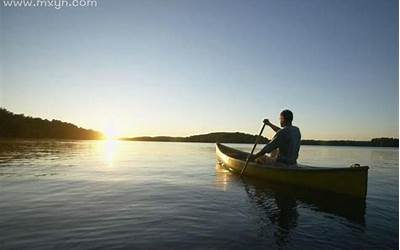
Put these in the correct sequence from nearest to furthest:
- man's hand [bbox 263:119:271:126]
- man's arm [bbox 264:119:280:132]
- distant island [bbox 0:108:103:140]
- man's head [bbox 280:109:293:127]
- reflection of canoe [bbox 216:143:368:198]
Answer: reflection of canoe [bbox 216:143:368:198] → man's head [bbox 280:109:293:127] → man's arm [bbox 264:119:280:132] → man's hand [bbox 263:119:271:126] → distant island [bbox 0:108:103:140]

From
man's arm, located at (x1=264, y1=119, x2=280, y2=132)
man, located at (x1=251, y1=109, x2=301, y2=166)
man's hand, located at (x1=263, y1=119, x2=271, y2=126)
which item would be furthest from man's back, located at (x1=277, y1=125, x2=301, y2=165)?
man's hand, located at (x1=263, y1=119, x2=271, y2=126)

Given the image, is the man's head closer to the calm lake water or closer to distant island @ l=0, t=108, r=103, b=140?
the calm lake water

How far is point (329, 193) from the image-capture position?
1162 cm

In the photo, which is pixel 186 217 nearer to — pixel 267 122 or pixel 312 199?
pixel 312 199

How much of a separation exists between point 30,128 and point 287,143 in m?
91.9

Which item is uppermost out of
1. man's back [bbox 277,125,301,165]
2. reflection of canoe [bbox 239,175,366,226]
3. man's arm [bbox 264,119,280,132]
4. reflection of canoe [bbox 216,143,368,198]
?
man's arm [bbox 264,119,280,132]

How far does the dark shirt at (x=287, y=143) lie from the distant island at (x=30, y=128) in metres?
81.4

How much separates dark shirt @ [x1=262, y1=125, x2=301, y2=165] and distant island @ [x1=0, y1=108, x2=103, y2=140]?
81.4m

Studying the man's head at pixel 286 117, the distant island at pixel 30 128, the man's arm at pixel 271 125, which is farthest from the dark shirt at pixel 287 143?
the distant island at pixel 30 128

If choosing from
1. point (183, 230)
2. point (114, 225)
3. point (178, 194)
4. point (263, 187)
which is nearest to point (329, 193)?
point (263, 187)

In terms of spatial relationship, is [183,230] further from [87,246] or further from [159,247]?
[87,246]

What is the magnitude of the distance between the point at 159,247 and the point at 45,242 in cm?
206

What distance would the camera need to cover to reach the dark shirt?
40.7ft

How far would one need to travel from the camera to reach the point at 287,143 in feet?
41.9
